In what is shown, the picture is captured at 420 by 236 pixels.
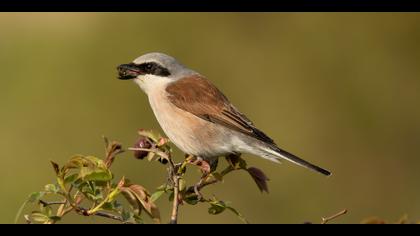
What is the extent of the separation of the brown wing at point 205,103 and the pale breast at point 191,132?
3 centimetres

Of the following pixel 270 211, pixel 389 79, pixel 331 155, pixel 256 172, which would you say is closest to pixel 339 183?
pixel 331 155

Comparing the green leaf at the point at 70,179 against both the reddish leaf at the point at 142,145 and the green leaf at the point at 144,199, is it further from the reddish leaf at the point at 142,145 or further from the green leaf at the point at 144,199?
the reddish leaf at the point at 142,145

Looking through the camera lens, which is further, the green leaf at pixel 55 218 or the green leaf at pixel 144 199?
the green leaf at pixel 144 199

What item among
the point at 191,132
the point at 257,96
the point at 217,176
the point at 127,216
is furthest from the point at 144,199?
the point at 257,96

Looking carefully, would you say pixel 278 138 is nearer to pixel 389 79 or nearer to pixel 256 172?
pixel 389 79

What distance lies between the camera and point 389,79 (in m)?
6.87

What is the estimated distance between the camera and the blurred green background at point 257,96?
5.62 metres

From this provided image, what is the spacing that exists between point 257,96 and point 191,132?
10.5 ft

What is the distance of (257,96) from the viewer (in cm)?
671

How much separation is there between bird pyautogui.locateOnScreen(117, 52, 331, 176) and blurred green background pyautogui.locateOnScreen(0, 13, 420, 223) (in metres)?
1.45

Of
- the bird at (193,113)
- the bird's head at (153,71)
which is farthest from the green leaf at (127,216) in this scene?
the bird's head at (153,71)

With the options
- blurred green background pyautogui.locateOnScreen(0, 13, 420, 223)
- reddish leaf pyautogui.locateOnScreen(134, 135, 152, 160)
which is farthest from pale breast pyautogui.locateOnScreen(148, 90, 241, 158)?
blurred green background pyautogui.locateOnScreen(0, 13, 420, 223)

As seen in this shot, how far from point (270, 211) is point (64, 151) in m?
1.88

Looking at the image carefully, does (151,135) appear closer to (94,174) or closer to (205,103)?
(94,174)
